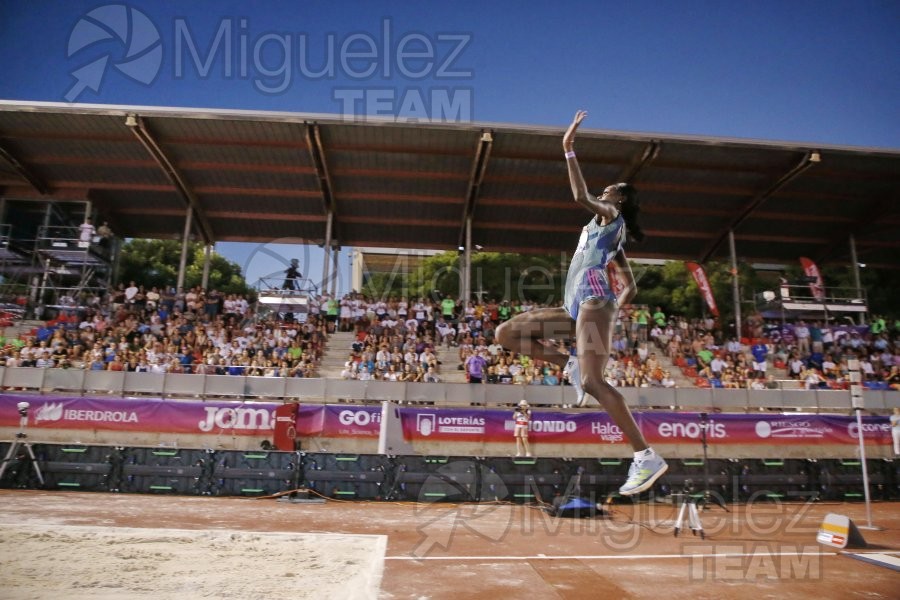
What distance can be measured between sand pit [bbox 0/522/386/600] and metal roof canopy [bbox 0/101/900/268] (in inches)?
750

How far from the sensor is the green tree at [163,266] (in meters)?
41.3

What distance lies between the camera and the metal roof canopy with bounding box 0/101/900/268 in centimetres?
2417

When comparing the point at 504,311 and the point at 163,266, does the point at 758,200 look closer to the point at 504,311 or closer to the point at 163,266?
the point at 504,311

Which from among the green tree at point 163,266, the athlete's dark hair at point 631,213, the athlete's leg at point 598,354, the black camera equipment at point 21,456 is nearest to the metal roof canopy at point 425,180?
the green tree at point 163,266

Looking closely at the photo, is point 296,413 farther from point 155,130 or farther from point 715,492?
point 155,130

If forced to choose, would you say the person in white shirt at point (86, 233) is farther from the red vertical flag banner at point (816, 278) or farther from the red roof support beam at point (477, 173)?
the red vertical flag banner at point (816, 278)

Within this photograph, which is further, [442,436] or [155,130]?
[155,130]

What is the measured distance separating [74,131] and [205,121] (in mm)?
6319

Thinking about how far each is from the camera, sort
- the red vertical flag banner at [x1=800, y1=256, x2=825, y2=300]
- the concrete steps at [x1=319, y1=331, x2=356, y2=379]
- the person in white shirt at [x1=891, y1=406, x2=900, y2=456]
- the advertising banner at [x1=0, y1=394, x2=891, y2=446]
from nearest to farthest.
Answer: the advertising banner at [x1=0, y1=394, x2=891, y2=446] → the person in white shirt at [x1=891, y1=406, x2=900, y2=456] → the concrete steps at [x1=319, y1=331, x2=356, y2=379] → the red vertical flag banner at [x1=800, y1=256, x2=825, y2=300]

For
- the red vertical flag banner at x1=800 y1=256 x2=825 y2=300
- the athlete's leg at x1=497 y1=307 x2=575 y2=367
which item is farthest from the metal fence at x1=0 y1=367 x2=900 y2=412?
the athlete's leg at x1=497 y1=307 x2=575 y2=367

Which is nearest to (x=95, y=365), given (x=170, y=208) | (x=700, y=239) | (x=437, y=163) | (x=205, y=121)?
(x=205, y=121)

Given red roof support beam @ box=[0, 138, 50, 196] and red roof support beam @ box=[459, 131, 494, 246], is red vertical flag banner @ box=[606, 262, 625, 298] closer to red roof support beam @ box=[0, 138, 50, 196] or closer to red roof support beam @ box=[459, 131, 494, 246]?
red roof support beam @ box=[459, 131, 494, 246]

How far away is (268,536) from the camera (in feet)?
25.2

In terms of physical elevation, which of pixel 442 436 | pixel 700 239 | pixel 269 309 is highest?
pixel 700 239
